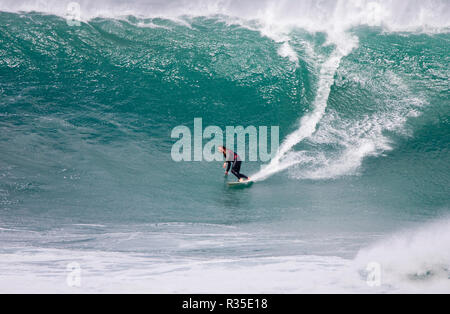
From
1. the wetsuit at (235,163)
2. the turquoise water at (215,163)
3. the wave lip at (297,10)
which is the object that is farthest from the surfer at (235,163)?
the wave lip at (297,10)

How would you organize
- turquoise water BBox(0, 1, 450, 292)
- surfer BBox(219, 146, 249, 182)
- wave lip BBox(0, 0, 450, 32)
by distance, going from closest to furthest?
turquoise water BBox(0, 1, 450, 292) < surfer BBox(219, 146, 249, 182) < wave lip BBox(0, 0, 450, 32)

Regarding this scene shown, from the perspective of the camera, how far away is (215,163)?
41.5 ft

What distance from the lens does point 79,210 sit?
1015 cm

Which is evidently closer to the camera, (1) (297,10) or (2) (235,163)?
(2) (235,163)

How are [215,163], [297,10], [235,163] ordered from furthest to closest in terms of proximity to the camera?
[297,10] < [215,163] < [235,163]

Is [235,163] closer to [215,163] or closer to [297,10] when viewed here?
[215,163]

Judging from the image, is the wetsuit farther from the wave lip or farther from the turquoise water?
the wave lip

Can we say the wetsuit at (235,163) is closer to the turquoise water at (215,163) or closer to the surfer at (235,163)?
the surfer at (235,163)

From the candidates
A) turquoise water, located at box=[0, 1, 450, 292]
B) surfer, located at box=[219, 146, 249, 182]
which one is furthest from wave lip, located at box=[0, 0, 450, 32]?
surfer, located at box=[219, 146, 249, 182]

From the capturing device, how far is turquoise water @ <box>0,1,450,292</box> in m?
8.04

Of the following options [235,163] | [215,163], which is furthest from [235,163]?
[215,163]

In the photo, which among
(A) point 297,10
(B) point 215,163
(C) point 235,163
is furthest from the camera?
(A) point 297,10

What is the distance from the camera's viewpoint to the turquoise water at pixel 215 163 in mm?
8039

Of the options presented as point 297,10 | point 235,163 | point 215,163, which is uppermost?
point 297,10
